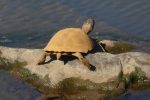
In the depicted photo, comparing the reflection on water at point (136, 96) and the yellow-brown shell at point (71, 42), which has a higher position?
the yellow-brown shell at point (71, 42)

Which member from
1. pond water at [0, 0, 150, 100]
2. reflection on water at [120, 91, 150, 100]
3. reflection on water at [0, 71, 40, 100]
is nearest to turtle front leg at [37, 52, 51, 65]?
→ reflection on water at [0, 71, 40, 100]

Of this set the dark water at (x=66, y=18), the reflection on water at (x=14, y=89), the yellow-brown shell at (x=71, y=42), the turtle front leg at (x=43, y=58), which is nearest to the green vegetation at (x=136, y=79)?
the yellow-brown shell at (x=71, y=42)

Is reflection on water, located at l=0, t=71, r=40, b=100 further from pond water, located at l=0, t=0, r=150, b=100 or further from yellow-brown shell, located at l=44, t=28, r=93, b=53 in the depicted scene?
pond water, located at l=0, t=0, r=150, b=100

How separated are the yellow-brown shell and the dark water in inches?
115

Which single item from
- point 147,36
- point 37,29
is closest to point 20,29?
point 37,29

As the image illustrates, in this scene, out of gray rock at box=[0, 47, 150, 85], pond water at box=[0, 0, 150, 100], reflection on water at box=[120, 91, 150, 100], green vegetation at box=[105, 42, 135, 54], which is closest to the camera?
reflection on water at box=[120, 91, 150, 100]

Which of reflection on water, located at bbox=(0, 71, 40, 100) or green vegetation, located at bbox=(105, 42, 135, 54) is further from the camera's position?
green vegetation, located at bbox=(105, 42, 135, 54)

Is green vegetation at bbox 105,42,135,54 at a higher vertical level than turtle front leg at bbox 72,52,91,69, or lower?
higher

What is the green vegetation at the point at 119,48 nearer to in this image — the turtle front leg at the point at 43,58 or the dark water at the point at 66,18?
the dark water at the point at 66,18

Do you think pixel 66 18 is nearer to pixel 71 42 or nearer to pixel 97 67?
pixel 71 42

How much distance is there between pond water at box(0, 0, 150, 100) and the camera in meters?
13.4

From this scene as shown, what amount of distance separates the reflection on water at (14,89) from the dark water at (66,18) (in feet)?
8.87

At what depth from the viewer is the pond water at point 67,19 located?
13.4 m

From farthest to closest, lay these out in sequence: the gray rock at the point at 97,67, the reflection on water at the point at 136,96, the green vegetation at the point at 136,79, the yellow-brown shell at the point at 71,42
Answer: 1. the yellow-brown shell at the point at 71,42
2. the green vegetation at the point at 136,79
3. the gray rock at the point at 97,67
4. the reflection on water at the point at 136,96
